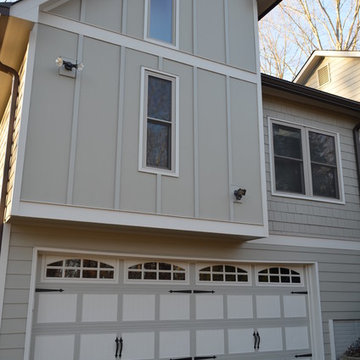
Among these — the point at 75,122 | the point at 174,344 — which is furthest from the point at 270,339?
the point at 75,122

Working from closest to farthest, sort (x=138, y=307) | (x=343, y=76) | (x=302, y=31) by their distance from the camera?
(x=138, y=307)
(x=343, y=76)
(x=302, y=31)

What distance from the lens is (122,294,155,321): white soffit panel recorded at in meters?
6.39

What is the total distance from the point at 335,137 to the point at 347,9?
11.3 meters

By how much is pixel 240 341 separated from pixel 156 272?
184 centimetres

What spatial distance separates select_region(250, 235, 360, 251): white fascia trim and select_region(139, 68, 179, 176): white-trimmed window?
223cm

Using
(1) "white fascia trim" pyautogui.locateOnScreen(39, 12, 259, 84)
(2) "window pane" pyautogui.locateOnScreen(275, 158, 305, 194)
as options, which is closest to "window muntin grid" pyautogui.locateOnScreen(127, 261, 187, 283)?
(2) "window pane" pyautogui.locateOnScreen(275, 158, 305, 194)

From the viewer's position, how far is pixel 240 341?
7137 millimetres

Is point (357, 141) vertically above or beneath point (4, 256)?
above

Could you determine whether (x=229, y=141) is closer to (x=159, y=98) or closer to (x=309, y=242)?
(x=159, y=98)

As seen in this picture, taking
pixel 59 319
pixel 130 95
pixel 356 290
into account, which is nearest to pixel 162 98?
pixel 130 95

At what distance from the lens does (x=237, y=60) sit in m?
7.47

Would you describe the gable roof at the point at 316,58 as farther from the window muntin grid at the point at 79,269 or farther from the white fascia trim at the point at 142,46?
the window muntin grid at the point at 79,269

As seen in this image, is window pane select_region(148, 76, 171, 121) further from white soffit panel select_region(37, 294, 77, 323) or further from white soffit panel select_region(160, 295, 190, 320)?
white soffit panel select_region(37, 294, 77, 323)

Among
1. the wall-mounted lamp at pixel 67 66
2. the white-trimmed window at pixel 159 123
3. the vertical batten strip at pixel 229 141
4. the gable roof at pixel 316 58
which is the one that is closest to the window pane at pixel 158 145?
the white-trimmed window at pixel 159 123
